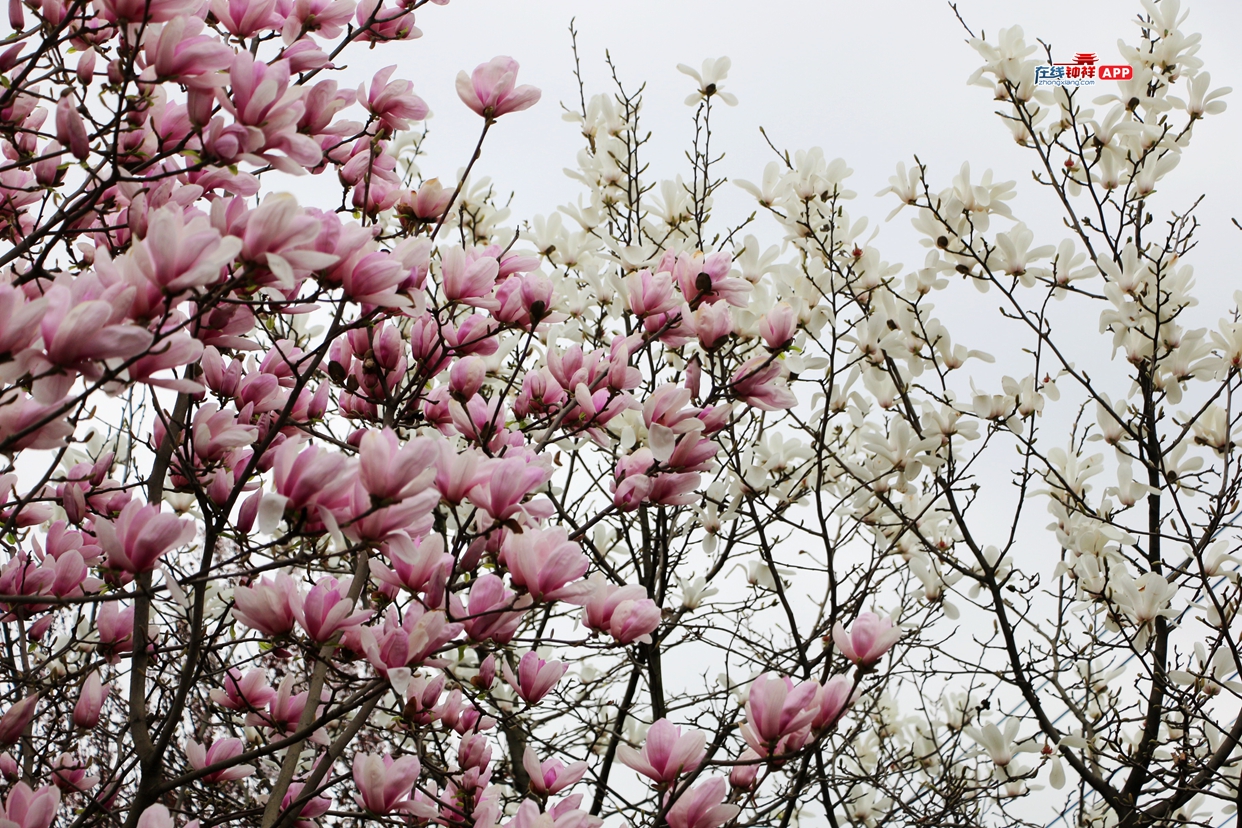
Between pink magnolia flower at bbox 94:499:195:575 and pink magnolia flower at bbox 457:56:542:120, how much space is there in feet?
2.89

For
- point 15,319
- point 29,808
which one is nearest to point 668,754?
point 29,808

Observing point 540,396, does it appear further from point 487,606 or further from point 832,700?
point 832,700

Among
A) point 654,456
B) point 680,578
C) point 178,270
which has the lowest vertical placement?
point 178,270

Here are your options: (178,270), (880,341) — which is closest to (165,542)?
(178,270)

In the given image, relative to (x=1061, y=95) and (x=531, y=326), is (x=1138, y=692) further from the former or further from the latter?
(x=531, y=326)

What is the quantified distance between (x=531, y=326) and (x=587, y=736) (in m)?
2.47

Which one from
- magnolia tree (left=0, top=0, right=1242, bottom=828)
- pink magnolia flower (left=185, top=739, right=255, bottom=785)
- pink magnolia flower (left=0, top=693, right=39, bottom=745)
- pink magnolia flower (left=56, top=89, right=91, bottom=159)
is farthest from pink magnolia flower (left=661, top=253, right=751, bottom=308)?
pink magnolia flower (left=0, top=693, right=39, bottom=745)

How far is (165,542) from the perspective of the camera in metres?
1.04

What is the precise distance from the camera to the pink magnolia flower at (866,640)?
1284 mm

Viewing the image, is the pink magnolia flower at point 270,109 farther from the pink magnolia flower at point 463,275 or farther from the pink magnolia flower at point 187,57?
the pink magnolia flower at point 463,275

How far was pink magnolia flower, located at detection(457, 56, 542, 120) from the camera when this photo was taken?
61.1 inches

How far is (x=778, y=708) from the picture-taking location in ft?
3.87

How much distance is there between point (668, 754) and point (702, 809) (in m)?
0.08

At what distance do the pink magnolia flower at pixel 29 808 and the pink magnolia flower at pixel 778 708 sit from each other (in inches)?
34.9
